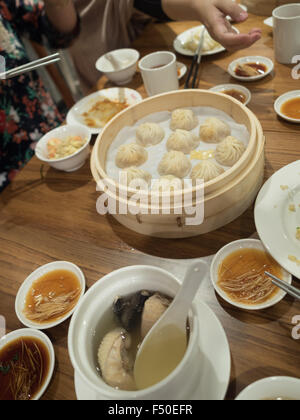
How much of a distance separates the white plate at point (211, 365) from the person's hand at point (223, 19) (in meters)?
1.66

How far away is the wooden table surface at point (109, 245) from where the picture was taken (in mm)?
1020

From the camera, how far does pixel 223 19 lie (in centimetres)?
202

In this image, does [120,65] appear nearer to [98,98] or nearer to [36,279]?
[98,98]

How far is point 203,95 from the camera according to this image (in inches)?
71.1

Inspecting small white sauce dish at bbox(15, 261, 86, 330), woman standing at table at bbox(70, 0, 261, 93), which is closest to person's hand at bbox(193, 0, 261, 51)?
woman standing at table at bbox(70, 0, 261, 93)

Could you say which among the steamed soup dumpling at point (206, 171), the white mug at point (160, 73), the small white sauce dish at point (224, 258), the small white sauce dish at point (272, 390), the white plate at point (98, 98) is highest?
the white mug at point (160, 73)

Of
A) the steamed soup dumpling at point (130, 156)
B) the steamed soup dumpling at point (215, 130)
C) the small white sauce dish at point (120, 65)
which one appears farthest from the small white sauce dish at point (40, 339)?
the small white sauce dish at point (120, 65)

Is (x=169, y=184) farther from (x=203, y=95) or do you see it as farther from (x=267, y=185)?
(x=203, y=95)

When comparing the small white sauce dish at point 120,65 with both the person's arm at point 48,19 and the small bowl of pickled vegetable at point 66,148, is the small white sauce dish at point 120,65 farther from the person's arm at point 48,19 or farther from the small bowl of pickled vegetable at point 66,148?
the small bowl of pickled vegetable at point 66,148

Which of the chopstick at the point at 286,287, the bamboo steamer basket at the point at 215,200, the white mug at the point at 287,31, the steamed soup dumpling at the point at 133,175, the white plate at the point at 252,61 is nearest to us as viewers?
the chopstick at the point at 286,287

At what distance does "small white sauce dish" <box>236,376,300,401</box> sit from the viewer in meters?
0.82

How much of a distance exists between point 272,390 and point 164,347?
0.31 meters

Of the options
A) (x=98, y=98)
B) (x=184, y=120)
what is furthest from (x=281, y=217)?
(x=98, y=98)

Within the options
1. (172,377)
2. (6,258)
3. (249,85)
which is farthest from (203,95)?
(172,377)
